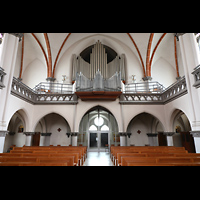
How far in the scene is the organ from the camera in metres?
10.8

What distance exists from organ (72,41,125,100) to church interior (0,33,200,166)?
0.08 meters

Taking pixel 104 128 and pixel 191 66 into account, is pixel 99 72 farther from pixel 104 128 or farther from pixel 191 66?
pixel 191 66

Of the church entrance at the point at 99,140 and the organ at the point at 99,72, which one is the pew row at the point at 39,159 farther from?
the church entrance at the point at 99,140

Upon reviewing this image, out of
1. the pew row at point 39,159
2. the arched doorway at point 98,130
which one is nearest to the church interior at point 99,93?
the arched doorway at point 98,130

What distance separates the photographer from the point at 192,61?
7059 millimetres

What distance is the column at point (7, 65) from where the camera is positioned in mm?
6750

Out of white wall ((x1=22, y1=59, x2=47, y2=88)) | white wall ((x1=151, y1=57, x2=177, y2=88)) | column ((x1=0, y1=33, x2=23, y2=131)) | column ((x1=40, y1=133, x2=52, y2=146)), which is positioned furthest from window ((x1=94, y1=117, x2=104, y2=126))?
column ((x1=0, y1=33, x2=23, y2=131))

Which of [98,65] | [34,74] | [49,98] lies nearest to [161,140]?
[98,65]

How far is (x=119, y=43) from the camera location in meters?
15.3

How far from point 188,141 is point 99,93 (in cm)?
913

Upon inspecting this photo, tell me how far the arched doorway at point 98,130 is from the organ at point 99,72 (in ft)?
8.77
